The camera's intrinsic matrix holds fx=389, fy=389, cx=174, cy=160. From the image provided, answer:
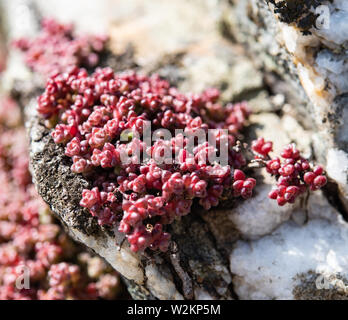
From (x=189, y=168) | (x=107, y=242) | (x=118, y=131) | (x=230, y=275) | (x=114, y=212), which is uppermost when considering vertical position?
(x=118, y=131)

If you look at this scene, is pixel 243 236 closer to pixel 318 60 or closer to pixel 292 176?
pixel 292 176

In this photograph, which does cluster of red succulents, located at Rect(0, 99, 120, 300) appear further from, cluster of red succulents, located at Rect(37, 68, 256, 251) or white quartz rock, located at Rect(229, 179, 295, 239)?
white quartz rock, located at Rect(229, 179, 295, 239)

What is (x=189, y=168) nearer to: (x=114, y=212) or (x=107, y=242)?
(x=114, y=212)

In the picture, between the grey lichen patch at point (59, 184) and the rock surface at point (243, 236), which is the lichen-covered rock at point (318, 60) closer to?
the rock surface at point (243, 236)

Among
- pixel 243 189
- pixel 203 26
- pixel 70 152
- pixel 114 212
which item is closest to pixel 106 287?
pixel 114 212

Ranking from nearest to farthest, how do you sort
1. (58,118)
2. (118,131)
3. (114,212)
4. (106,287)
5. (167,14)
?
(114,212) → (118,131) → (58,118) → (106,287) → (167,14)

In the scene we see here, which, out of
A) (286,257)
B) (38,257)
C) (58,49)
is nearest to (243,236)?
(286,257)
